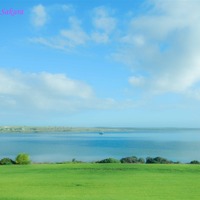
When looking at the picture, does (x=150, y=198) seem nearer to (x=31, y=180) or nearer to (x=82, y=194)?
(x=82, y=194)

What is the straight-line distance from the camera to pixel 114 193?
62.6 feet

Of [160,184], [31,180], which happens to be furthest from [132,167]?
[31,180]

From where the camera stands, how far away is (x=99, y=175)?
26188 mm

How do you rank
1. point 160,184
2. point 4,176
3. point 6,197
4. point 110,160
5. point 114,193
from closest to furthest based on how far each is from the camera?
point 6,197 < point 114,193 < point 160,184 < point 4,176 < point 110,160

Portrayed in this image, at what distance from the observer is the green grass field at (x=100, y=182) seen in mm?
18500

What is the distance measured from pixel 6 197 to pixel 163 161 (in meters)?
24.3

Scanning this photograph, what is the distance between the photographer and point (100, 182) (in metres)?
22.8

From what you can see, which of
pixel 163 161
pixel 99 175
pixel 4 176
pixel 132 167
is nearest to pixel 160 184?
pixel 99 175

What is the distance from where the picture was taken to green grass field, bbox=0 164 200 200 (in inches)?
728

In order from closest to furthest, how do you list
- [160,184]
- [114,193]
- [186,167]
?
[114,193] < [160,184] < [186,167]

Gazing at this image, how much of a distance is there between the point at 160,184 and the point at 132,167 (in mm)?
8464

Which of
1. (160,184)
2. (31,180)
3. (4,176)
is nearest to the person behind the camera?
(160,184)

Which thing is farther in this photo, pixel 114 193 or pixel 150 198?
pixel 114 193

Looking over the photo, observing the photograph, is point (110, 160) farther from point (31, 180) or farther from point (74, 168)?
point (31, 180)
